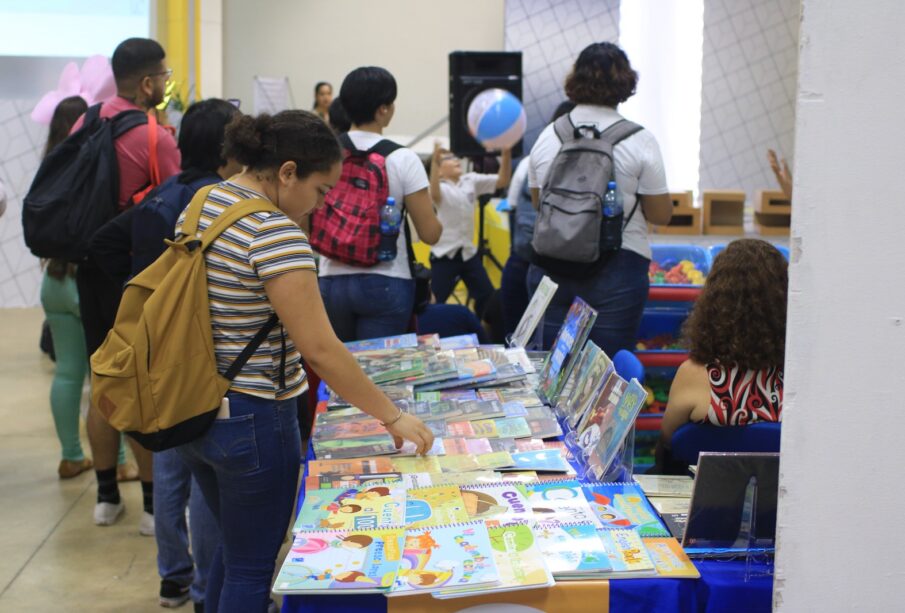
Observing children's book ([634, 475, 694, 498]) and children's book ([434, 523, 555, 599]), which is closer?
children's book ([434, 523, 555, 599])

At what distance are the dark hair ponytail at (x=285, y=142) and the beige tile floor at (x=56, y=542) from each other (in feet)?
5.77

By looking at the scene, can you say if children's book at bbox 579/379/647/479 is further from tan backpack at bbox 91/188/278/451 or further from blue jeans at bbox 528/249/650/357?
blue jeans at bbox 528/249/650/357

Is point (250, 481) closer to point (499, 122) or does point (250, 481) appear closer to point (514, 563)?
point (514, 563)

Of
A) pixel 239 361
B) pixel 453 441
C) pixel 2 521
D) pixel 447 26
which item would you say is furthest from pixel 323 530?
pixel 447 26

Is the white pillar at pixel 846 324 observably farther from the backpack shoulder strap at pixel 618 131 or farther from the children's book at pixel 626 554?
the backpack shoulder strap at pixel 618 131

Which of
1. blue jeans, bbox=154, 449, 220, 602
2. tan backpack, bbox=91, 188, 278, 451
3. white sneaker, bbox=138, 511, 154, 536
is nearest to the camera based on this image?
tan backpack, bbox=91, 188, 278, 451

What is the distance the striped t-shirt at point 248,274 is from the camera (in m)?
1.89

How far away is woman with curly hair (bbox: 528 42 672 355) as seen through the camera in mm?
3346

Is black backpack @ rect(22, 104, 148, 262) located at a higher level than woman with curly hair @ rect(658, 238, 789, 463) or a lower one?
higher

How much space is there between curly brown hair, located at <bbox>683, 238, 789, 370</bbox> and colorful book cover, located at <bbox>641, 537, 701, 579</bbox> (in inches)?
29.2

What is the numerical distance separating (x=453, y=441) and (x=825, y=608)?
1.08 m

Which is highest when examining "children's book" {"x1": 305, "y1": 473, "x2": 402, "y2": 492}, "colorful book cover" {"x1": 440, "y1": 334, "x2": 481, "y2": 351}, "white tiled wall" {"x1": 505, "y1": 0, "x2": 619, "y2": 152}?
"white tiled wall" {"x1": 505, "y1": 0, "x2": 619, "y2": 152}

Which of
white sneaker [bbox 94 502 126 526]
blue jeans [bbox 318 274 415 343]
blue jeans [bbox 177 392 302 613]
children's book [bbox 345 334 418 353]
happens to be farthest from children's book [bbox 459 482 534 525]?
white sneaker [bbox 94 502 126 526]

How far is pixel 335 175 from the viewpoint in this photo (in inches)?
80.7
